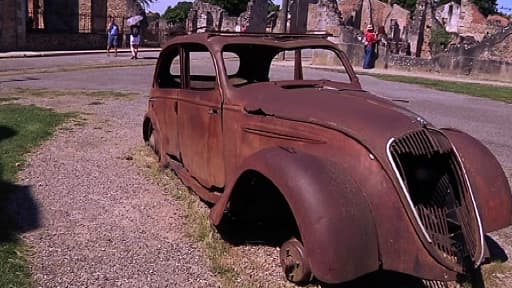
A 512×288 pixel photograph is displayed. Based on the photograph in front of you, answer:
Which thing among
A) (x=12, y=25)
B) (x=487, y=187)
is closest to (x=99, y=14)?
(x=12, y=25)

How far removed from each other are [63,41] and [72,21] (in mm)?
8457

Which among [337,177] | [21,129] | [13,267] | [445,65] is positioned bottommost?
[13,267]

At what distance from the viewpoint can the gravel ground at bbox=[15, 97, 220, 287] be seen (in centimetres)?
421

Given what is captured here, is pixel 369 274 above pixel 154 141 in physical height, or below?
below

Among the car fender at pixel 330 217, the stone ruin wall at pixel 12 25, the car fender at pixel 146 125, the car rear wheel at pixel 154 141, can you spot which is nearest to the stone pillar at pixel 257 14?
the stone ruin wall at pixel 12 25

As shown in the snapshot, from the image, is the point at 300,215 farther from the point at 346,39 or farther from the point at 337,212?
the point at 346,39

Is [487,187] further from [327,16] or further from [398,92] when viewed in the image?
[327,16]

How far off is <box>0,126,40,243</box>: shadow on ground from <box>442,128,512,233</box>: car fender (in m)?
3.50

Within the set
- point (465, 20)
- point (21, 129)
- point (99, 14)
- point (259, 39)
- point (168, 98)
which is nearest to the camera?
point (259, 39)

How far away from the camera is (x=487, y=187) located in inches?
181

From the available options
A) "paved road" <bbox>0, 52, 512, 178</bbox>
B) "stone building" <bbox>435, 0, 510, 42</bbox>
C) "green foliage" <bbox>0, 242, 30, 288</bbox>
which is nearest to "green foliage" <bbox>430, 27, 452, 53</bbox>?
"stone building" <bbox>435, 0, 510, 42</bbox>

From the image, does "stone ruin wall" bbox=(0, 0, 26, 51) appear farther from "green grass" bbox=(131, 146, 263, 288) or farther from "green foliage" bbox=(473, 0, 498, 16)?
"green foliage" bbox=(473, 0, 498, 16)

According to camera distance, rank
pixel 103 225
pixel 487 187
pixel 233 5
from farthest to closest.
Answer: pixel 233 5, pixel 103 225, pixel 487 187

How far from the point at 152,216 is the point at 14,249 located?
4.28ft
